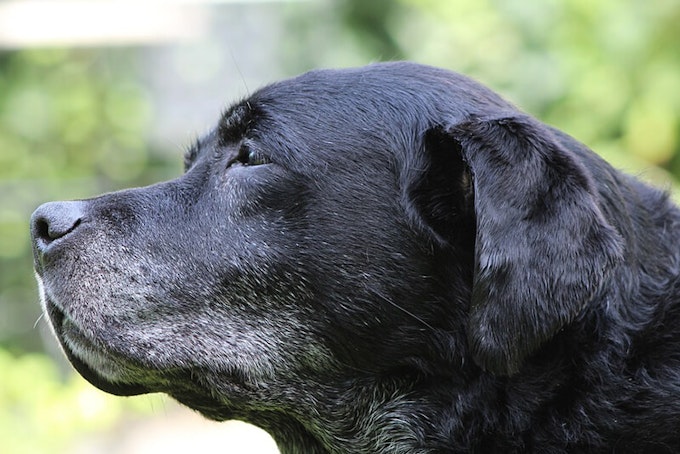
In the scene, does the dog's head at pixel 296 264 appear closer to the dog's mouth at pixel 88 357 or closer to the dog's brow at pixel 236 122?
the dog's mouth at pixel 88 357

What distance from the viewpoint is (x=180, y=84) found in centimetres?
1116

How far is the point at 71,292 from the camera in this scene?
3.33m

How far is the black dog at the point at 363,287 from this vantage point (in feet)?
10.2

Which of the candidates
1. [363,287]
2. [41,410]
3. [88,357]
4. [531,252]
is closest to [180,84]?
[41,410]

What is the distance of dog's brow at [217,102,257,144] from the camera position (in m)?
3.56

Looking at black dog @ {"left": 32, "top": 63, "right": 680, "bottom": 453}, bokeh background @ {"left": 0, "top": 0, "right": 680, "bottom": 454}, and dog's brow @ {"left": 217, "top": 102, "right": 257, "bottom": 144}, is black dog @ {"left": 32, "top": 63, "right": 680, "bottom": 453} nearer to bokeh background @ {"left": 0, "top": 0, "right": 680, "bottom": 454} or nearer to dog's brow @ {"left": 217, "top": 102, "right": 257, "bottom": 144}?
dog's brow @ {"left": 217, "top": 102, "right": 257, "bottom": 144}

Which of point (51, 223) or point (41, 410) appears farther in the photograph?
point (41, 410)

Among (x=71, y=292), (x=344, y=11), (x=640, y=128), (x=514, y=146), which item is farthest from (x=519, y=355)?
(x=344, y=11)

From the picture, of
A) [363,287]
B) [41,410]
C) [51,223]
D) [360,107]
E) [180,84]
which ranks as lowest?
[180,84]

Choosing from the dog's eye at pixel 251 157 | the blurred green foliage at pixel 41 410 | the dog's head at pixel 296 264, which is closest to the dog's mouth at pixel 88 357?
the dog's head at pixel 296 264

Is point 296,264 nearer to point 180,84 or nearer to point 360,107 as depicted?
point 360,107

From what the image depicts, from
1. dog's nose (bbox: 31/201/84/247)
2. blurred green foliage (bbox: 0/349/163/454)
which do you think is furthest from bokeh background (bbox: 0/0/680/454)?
dog's nose (bbox: 31/201/84/247)

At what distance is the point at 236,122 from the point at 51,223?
73 centimetres

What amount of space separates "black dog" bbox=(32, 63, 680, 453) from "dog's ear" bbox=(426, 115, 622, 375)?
0.04m
